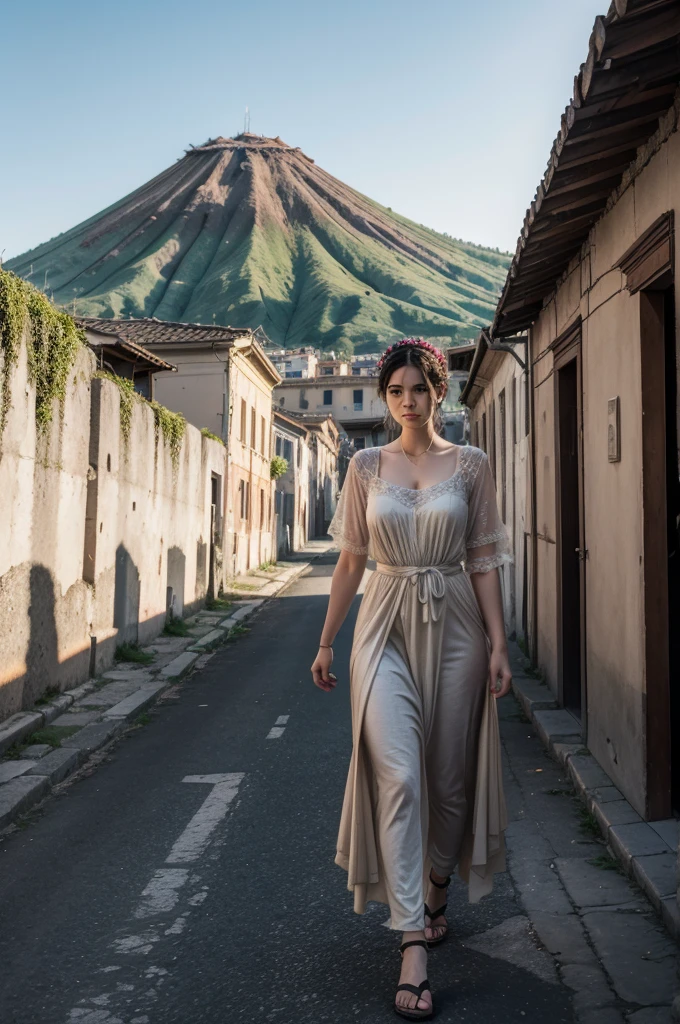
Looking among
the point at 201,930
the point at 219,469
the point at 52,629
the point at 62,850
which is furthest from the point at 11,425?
the point at 219,469

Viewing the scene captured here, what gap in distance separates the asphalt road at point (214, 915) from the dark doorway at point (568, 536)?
2.14m

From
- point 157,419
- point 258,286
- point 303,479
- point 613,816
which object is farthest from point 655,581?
point 258,286

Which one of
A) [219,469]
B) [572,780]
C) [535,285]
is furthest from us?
[219,469]

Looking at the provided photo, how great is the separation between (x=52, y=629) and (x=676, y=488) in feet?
19.7

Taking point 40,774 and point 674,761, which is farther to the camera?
point 40,774

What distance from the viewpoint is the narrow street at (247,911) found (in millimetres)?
3223

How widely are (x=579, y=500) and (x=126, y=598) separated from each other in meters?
6.76

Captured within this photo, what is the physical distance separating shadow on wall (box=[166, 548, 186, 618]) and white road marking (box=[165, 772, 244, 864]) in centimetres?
905

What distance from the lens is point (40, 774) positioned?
6.41 metres

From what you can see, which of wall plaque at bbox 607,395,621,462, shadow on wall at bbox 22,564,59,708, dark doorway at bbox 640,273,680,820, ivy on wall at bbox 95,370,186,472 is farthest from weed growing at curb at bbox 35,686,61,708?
dark doorway at bbox 640,273,680,820

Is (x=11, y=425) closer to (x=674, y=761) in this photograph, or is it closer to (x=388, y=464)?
(x=388, y=464)

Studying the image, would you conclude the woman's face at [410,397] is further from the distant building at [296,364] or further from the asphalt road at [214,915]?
the distant building at [296,364]

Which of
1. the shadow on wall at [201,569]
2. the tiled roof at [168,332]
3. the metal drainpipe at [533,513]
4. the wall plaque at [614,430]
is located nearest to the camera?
the wall plaque at [614,430]

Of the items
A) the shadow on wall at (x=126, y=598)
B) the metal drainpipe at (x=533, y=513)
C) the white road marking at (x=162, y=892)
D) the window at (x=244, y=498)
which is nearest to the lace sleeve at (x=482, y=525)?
the white road marking at (x=162, y=892)
